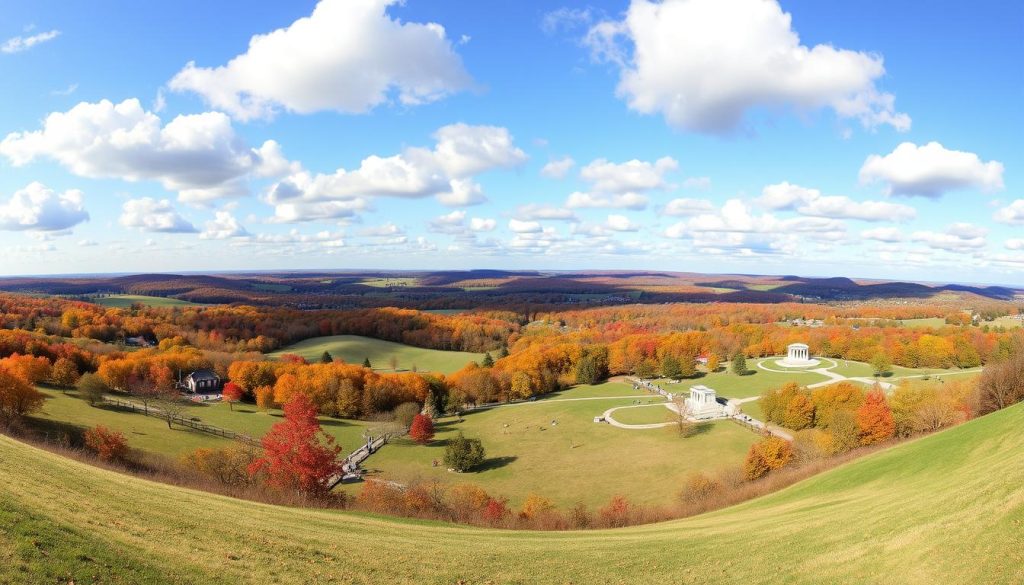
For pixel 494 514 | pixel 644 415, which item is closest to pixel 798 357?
pixel 644 415

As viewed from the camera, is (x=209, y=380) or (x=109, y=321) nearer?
(x=209, y=380)

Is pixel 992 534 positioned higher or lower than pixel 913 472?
higher

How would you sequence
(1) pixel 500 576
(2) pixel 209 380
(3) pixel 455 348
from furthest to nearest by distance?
(3) pixel 455 348 < (2) pixel 209 380 < (1) pixel 500 576

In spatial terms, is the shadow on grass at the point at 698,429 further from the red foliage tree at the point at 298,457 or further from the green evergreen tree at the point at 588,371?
the red foliage tree at the point at 298,457

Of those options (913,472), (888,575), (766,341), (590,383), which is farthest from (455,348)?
(888,575)

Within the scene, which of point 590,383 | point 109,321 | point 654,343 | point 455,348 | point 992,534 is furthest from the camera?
point 455,348

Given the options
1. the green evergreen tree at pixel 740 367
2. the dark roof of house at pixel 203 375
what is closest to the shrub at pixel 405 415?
the dark roof of house at pixel 203 375

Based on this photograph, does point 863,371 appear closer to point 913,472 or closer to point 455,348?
point 913,472
